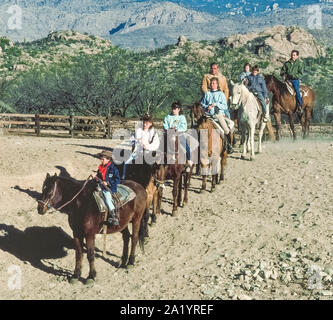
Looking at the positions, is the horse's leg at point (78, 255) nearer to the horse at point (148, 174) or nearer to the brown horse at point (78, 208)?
the brown horse at point (78, 208)

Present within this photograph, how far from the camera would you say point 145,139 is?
432 inches

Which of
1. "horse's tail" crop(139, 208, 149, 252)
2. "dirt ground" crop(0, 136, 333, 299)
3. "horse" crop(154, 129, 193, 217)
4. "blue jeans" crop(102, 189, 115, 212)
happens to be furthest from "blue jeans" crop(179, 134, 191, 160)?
"blue jeans" crop(102, 189, 115, 212)

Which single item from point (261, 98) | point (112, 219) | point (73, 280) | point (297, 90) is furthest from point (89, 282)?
point (297, 90)

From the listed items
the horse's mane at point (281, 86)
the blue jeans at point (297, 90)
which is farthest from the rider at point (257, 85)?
the blue jeans at point (297, 90)

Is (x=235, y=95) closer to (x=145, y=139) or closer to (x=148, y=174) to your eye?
(x=145, y=139)

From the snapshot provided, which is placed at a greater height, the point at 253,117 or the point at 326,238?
the point at 253,117

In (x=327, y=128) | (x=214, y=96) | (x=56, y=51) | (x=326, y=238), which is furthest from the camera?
(x=56, y=51)

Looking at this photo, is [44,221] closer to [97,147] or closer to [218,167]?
[218,167]

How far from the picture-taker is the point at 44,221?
38.9ft

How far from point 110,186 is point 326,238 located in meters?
4.58

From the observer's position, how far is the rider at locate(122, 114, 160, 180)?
35.7ft

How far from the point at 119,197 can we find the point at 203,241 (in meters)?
2.52

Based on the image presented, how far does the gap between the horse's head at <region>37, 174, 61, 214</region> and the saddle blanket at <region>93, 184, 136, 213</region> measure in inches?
26.8
